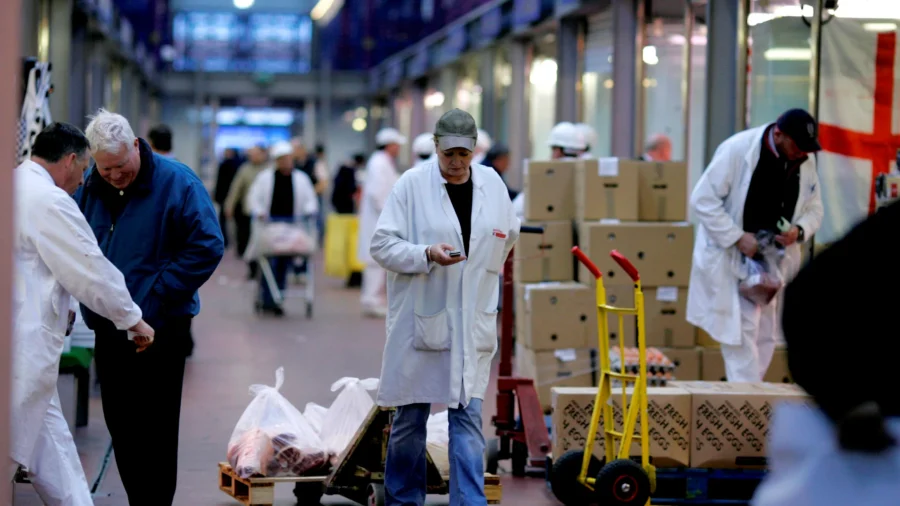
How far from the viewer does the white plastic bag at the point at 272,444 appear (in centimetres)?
651

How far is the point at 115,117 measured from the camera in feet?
18.6

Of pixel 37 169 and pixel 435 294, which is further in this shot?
pixel 435 294

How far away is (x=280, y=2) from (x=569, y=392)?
36.8 meters

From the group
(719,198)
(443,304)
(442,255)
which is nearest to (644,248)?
(719,198)

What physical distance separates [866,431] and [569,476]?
15.5 feet

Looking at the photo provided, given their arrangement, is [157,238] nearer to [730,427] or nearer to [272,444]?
[272,444]

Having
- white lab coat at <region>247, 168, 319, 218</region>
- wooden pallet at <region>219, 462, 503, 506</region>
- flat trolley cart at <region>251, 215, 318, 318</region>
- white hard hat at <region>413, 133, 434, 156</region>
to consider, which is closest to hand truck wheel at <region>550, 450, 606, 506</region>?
wooden pallet at <region>219, 462, 503, 506</region>

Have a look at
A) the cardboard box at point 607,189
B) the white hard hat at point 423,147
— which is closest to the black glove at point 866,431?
the cardboard box at point 607,189

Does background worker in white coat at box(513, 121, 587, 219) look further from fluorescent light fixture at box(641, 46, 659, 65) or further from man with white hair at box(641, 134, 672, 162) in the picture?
fluorescent light fixture at box(641, 46, 659, 65)

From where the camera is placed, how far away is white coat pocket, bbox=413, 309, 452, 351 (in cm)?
585

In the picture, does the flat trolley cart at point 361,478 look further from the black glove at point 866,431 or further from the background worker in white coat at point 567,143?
the background worker in white coat at point 567,143

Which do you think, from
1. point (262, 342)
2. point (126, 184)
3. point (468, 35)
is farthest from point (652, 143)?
point (468, 35)

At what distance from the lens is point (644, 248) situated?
954cm

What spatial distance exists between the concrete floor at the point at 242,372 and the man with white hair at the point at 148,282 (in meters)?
0.16
